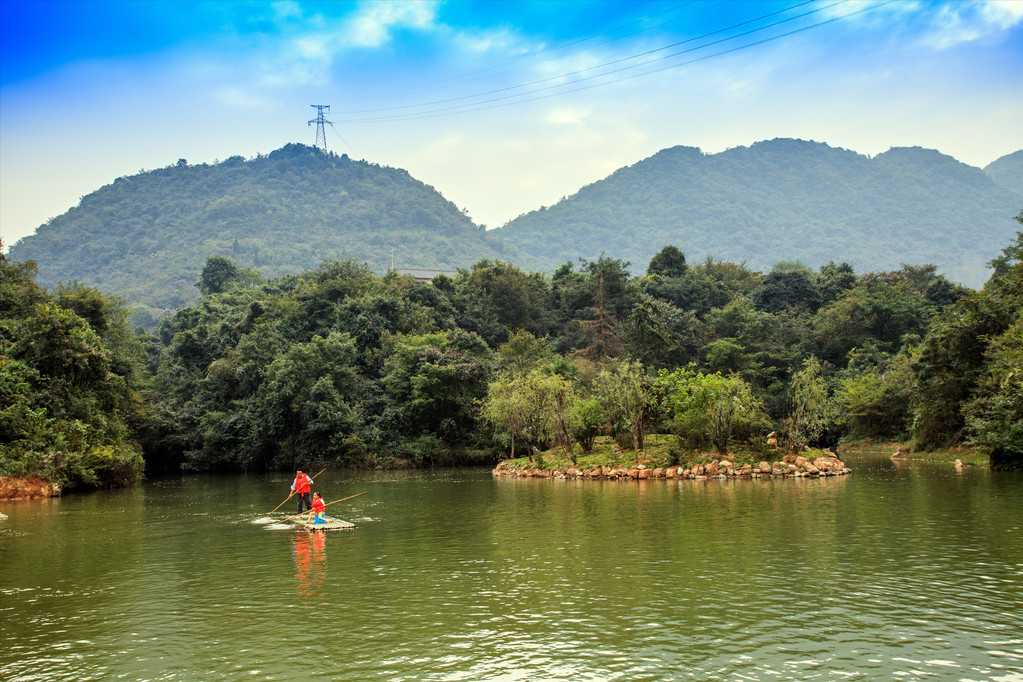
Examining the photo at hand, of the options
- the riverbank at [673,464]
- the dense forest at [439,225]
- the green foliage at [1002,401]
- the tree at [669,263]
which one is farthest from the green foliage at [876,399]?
the dense forest at [439,225]

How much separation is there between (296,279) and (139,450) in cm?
3554

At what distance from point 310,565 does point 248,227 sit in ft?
462

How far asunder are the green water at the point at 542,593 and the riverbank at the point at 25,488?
9.77 meters

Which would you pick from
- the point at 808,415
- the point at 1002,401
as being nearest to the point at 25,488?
the point at 808,415

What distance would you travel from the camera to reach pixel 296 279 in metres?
80.2

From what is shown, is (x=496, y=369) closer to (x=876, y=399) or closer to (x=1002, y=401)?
(x=876, y=399)

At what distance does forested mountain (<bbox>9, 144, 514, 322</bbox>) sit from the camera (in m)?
131

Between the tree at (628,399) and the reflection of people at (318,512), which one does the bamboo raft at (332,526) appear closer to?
the reflection of people at (318,512)

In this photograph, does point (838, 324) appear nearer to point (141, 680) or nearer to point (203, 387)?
point (203, 387)

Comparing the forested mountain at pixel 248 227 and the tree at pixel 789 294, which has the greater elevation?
the forested mountain at pixel 248 227

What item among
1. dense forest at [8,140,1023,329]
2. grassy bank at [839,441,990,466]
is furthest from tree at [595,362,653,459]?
dense forest at [8,140,1023,329]

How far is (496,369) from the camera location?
189 ft

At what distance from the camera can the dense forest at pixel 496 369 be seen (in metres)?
37.9

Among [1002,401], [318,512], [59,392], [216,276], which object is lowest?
[318,512]
